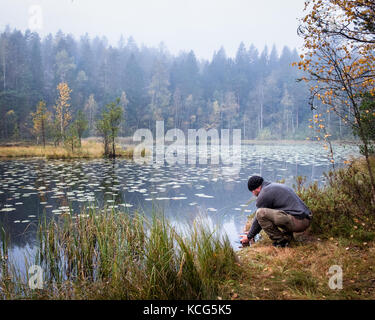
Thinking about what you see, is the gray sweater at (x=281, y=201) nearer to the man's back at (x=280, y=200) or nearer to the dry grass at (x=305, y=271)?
the man's back at (x=280, y=200)

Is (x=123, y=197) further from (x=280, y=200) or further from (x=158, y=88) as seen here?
(x=158, y=88)

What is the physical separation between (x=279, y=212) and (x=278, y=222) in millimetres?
134

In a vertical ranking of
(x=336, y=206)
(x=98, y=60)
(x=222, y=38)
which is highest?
(x=222, y=38)

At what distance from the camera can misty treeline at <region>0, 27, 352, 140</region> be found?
4544 cm

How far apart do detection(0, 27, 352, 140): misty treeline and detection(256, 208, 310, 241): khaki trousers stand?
3968 cm

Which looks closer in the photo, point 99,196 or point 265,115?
point 99,196

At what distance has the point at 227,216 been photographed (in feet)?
21.8

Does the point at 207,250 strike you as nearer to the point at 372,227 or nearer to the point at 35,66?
the point at 372,227

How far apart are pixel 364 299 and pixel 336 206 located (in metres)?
2.17

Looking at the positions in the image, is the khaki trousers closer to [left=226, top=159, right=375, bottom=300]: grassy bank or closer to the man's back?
the man's back

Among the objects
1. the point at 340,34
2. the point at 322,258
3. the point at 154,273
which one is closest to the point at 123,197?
the point at 154,273

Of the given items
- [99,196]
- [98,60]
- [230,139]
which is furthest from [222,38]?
[99,196]

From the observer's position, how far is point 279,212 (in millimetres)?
3654

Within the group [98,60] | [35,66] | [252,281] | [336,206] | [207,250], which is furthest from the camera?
[98,60]
